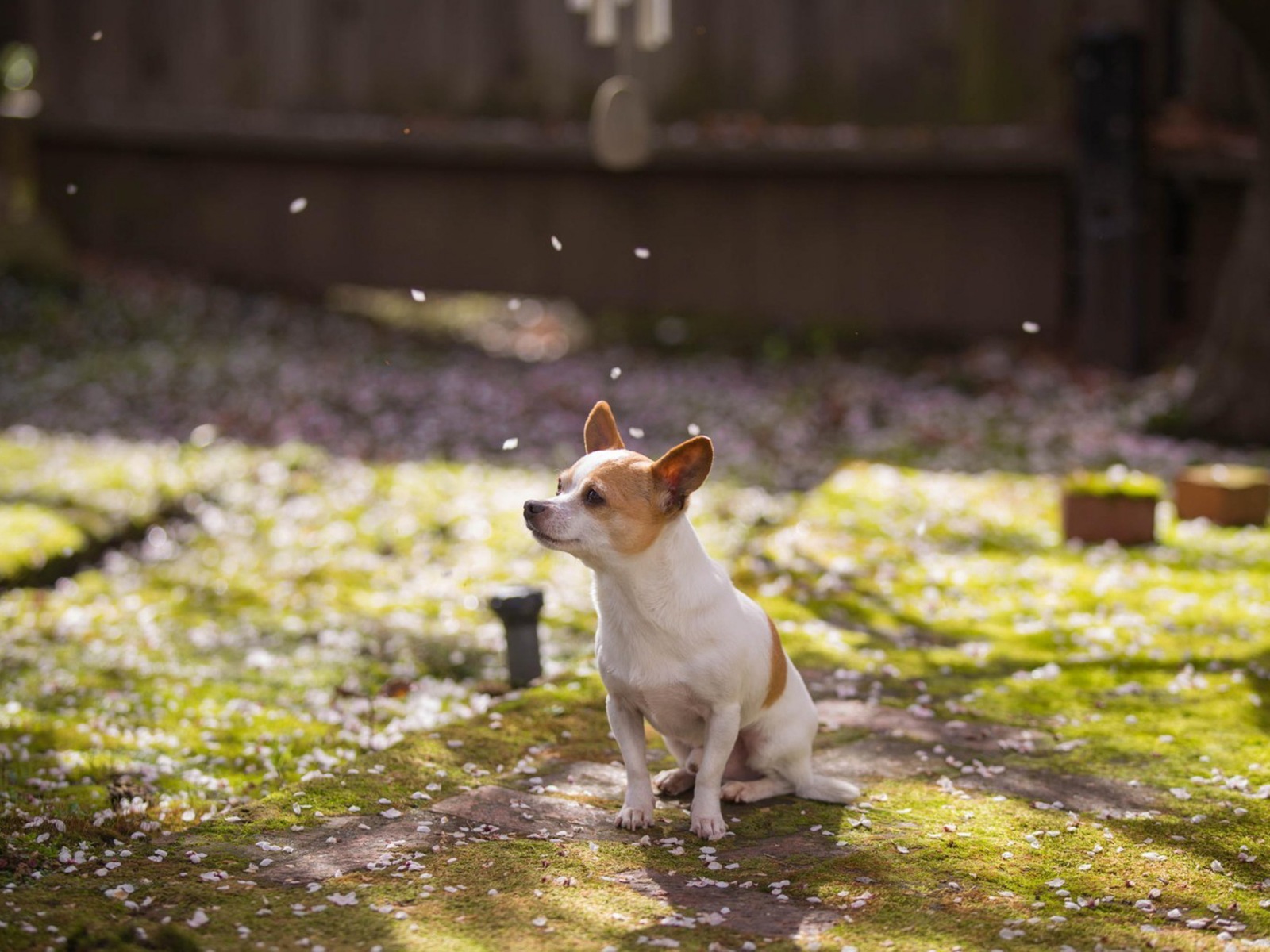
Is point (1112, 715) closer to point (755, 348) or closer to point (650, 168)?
point (755, 348)

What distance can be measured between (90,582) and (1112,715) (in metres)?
5.21

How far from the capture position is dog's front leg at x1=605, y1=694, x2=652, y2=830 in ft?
13.7

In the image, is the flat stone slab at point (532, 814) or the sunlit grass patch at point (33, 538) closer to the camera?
the flat stone slab at point (532, 814)

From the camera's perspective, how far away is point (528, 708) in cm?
532

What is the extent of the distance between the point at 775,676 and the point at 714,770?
0.34m

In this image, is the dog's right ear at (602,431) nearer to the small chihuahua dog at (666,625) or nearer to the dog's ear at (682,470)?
the small chihuahua dog at (666,625)

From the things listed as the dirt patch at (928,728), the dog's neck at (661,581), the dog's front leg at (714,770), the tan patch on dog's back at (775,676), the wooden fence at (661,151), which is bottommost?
the dirt patch at (928,728)

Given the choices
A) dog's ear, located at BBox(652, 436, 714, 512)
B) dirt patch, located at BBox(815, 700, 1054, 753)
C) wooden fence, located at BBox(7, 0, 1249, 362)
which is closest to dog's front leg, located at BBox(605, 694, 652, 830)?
dog's ear, located at BBox(652, 436, 714, 512)

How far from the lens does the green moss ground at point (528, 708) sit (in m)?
3.67

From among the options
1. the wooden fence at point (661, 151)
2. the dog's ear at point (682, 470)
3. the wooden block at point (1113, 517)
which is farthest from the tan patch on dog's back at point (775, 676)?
the wooden fence at point (661, 151)

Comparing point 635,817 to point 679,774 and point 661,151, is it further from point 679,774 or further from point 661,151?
point 661,151

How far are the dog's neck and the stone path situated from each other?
659 millimetres

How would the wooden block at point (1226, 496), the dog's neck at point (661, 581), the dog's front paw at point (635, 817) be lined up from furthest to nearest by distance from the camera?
1. the wooden block at point (1226, 496)
2. the dog's front paw at point (635, 817)
3. the dog's neck at point (661, 581)

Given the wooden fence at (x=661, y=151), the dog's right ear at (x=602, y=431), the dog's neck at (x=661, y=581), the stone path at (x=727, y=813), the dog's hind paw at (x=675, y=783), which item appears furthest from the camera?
the wooden fence at (x=661, y=151)
